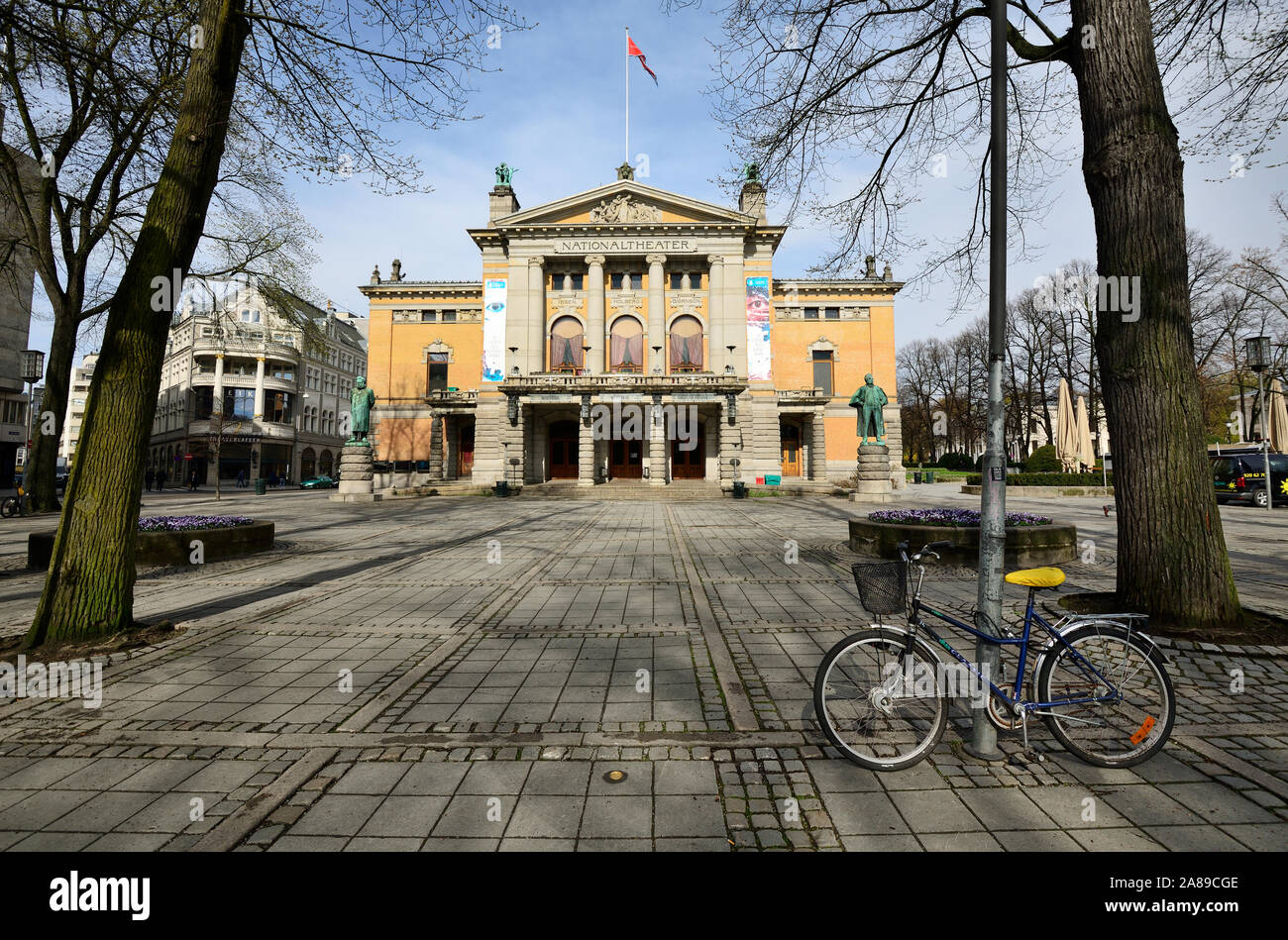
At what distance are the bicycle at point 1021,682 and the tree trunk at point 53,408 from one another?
2244 centimetres

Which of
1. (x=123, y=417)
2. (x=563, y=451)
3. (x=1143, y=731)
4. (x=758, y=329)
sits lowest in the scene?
(x=1143, y=731)

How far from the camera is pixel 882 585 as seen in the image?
3.28 m

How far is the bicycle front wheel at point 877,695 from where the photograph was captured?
10.6 ft

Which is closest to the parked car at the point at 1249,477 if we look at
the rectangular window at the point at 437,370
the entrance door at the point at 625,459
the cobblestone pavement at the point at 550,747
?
the cobblestone pavement at the point at 550,747

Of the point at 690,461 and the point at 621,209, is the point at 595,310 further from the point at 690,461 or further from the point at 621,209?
the point at 690,461

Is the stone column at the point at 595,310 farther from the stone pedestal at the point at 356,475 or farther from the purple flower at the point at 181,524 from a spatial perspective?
the purple flower at the point at 181,524

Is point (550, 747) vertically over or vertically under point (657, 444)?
under

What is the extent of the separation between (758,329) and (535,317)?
1454 centimetres

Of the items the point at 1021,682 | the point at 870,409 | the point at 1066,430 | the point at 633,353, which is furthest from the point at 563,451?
the point at 1021,682

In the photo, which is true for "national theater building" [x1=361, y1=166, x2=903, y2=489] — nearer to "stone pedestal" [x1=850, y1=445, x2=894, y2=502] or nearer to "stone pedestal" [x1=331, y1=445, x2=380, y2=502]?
"stone pedestal" [x1=850, y1=445, x2=894, y2=502]

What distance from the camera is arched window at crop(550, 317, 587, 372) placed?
37.1 meters

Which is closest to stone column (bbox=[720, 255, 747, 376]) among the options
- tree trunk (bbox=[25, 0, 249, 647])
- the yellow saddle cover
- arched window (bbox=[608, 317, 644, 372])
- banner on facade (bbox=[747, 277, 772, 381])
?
banner on facade (bbox=[747, 277, 772, 381])
